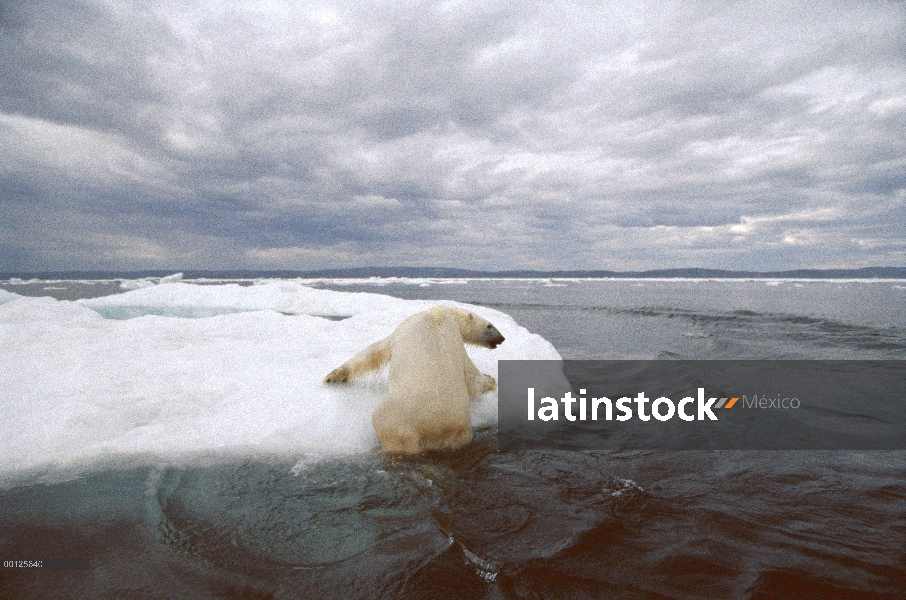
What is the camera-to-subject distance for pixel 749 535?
2.25 metres

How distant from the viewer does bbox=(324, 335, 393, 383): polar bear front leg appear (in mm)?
4027

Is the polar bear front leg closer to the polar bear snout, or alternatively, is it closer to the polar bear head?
the polar bear head

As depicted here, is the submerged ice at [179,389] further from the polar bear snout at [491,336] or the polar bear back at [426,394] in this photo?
the polar bear snout at [491,336]

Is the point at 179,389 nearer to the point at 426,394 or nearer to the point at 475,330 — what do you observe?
the point at 426,394

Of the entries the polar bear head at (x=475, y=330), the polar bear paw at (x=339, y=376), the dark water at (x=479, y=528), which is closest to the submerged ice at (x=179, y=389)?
the polar bear paw at (x=339, y=376)

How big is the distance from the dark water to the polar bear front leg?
111 cm

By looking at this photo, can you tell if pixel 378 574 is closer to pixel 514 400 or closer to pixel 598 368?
pixel 514 400

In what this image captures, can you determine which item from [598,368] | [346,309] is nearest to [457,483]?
[598,368]

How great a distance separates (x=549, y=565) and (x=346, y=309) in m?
10.4

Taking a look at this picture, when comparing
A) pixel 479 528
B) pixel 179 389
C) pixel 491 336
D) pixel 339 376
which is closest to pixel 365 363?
pixel 339 376

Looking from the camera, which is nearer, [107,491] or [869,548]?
[869,548]

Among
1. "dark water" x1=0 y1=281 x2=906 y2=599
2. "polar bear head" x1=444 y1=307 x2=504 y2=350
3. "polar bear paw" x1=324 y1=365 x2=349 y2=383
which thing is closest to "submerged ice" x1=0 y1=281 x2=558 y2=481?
"polar bear paw" x1=324 y1=365 x2=349 y2=383

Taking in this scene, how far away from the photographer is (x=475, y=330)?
429 cm

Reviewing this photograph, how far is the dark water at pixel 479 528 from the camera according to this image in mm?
1836
